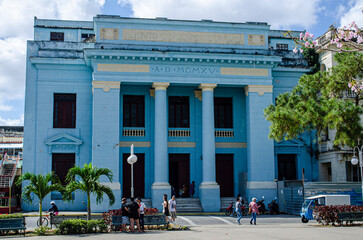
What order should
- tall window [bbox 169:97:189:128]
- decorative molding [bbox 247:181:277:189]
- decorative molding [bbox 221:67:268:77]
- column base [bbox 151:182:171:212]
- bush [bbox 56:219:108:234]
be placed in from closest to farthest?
bush [bbox 56:219:108:234] → column base [bbox 151:182:171:212] → decorative molding [bbox 247:181:277:189] → decorative molding [bbox 221:67:268:77] → tall window [bbox 169:97:189:128]

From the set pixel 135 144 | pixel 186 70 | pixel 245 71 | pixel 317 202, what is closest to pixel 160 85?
pixel 186 70

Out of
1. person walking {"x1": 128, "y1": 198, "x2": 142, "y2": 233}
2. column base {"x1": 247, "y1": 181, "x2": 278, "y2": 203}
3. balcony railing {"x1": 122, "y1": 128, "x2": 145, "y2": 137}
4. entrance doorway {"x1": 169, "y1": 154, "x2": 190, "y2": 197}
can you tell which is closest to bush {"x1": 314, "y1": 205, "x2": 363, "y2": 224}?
person walking {"x1": 128, "y1": 198, "x2": 142, "y2": 233}

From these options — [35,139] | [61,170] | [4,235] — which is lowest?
[4,235]

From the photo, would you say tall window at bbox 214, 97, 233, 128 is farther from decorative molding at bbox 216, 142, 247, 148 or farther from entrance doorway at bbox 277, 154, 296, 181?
entrance doorway at bbox 277, 154, 296, 181

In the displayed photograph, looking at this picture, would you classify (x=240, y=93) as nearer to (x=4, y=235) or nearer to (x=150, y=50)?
(x=150, y=50)

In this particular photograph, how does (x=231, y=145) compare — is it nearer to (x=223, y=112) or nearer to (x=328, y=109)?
(x=223, y=112)

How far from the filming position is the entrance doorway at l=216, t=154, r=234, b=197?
109 feet

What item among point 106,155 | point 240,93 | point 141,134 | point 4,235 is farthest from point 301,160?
point 4,235

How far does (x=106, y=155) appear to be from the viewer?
29906 millimetres

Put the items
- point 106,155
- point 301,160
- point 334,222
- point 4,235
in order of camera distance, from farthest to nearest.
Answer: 1. point 301,160
2. point 106,155
3. point 334,222
4. point 4,235

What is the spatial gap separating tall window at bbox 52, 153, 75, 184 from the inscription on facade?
8082mm

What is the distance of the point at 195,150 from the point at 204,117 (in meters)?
2.90

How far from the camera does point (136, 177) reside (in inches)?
1265

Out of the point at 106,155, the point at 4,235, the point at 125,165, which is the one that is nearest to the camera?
the point at 4,235
